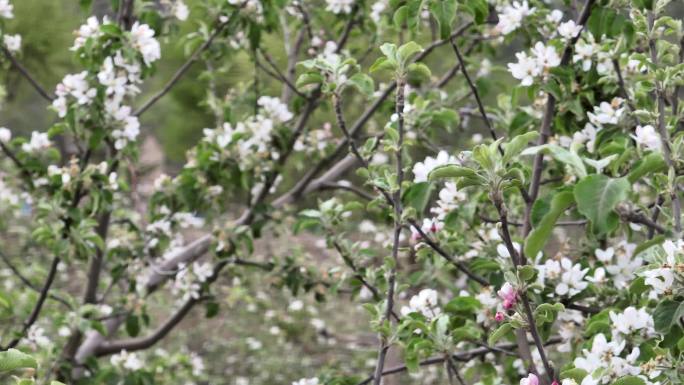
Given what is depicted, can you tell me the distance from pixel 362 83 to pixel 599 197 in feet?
2.55

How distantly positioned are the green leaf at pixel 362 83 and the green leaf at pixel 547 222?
2.40 feet

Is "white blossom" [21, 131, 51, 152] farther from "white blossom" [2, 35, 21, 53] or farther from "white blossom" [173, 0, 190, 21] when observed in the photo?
"white blossom" [173, 0, 190, 21]

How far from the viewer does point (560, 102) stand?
1.58 m

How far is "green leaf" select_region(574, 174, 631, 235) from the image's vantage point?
0.75 metres

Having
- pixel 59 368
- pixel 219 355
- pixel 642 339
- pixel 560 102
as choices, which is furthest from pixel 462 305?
pixel 219 355

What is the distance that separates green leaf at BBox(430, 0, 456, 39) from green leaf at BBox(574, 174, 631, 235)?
73 centimetres

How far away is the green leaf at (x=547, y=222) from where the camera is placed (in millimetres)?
743

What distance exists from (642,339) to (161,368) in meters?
1.77

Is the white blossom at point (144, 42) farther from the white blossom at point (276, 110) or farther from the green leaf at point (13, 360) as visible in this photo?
the green leaf at point (13, 360)

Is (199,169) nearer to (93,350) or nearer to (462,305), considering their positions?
(93,350)

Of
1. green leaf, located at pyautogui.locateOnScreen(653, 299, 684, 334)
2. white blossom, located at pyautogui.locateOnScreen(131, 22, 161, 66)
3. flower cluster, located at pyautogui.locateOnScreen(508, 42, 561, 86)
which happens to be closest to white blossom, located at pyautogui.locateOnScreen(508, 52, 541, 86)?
flower cluster, located at pyautogui.locateOnScreen(508, 42, 561, 86)

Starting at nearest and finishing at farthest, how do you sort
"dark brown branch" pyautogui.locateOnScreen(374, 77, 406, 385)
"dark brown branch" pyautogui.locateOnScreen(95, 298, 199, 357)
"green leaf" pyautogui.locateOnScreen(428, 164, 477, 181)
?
"green leaf" pyautogui.locateOnScreen(428, 164, 477, 181) → "dark brown branch" pyautogui.locateOnScreen(374, 77, 406, 385) → "dark brown branch" pyautogui.locateOnScreen(95, 298, 199, 357)

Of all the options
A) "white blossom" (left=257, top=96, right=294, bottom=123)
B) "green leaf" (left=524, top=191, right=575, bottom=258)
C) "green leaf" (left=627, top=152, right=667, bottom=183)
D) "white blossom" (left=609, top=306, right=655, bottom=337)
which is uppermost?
"white blossom" (left=257, top=96, right=294, bottom=123)

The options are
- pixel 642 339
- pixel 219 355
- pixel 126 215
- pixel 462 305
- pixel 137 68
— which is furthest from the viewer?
pixel 219 355
